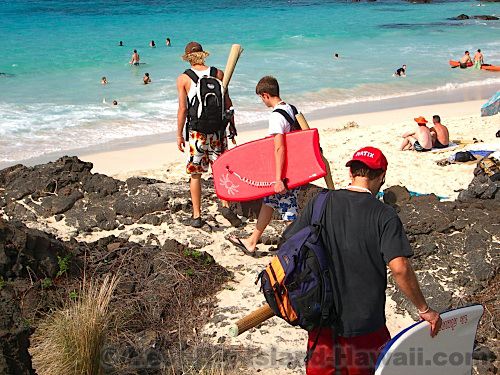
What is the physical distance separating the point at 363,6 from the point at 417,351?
52284 millimetres

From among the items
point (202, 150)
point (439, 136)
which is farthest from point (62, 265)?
point (439, 136)

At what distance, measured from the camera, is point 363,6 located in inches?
2100

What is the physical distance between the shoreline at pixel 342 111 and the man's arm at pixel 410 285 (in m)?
11.0

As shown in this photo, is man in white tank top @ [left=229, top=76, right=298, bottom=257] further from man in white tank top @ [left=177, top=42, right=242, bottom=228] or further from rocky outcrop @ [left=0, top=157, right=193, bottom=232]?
rocky outcrop @ [left=0, top=157, right=193, bottom=232]

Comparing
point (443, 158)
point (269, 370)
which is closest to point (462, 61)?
point (443, 158)

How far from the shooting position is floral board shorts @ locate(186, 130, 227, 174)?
7.21 m

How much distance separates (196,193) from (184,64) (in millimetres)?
19873

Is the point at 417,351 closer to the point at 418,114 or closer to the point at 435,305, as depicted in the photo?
the point at 435,305

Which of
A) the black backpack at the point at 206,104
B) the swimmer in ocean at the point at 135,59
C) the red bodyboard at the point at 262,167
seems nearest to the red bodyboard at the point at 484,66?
the swimmer in ocean at the point at 135,59

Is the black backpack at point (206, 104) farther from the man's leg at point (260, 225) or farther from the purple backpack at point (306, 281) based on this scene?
the purple backpack at point (306, 281)

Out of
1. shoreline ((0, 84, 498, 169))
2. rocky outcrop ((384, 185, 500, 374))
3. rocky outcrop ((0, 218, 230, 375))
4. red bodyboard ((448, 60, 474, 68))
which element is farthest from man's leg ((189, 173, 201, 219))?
red bodyboard ((448, 60, 474, 68))

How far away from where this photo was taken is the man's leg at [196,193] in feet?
23.9

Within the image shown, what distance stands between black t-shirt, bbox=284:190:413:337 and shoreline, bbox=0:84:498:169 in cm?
1078

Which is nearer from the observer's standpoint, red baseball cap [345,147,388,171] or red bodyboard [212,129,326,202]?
red baseball cap [345,147,388,171]
